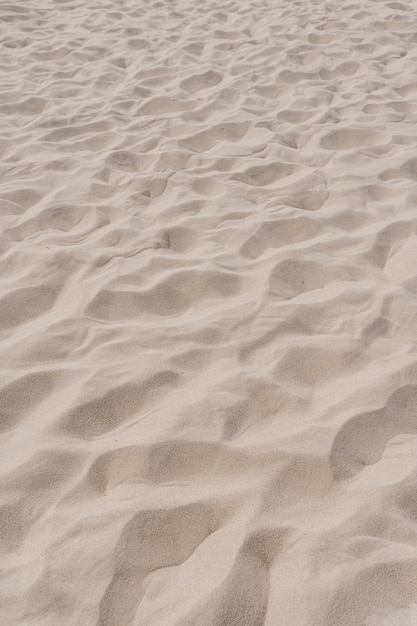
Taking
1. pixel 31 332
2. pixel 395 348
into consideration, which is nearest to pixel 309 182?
pixel 395 348

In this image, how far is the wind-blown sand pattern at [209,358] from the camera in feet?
4.80

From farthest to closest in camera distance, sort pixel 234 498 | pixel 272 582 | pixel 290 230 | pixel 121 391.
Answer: pixel 290 230 < pixel 121 391 < pixel 234 498 < pixel 272 582

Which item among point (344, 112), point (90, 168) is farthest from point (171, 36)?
point (90, 168)

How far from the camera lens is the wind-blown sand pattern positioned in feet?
4.80

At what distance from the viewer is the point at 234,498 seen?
5.36ft

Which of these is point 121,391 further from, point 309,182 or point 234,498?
point 309,182

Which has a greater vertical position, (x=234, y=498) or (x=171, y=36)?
(x=171, y=36)

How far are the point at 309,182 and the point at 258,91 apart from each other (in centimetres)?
162

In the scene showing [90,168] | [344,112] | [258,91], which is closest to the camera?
[90,168]

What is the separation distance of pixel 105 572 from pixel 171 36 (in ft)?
17.8

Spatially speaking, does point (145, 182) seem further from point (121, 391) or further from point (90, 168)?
point (121, 391)

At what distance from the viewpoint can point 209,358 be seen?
2.14 meters

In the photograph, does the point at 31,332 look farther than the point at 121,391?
Yes

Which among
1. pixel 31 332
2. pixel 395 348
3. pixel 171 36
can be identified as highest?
pixel 171 36
